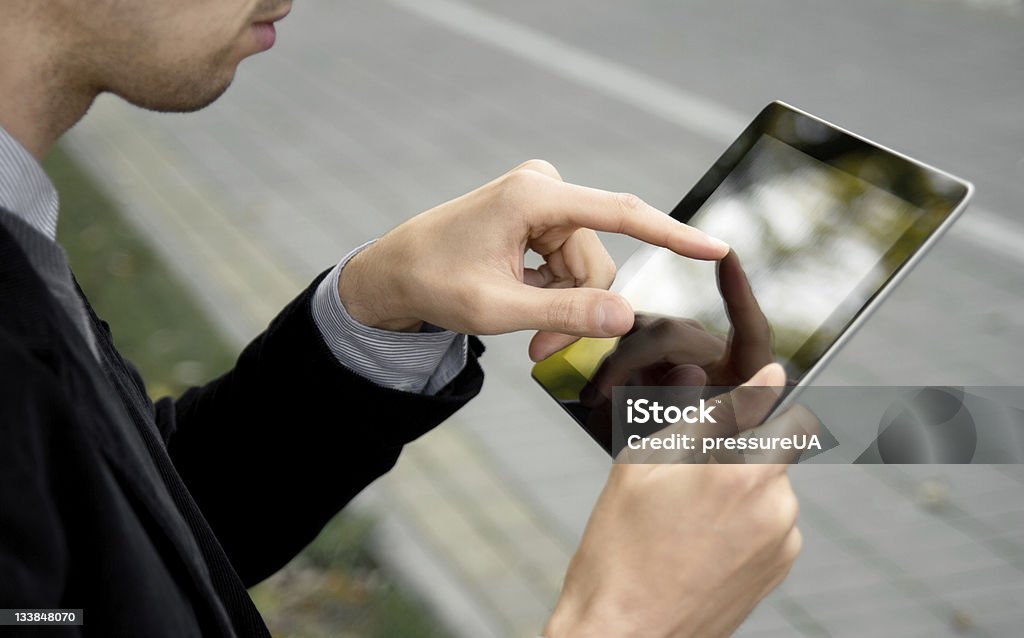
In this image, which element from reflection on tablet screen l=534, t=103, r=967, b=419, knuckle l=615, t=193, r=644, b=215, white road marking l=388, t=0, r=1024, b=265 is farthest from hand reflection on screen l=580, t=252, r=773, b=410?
white road marking l=388, t=0, r=1024, b=265

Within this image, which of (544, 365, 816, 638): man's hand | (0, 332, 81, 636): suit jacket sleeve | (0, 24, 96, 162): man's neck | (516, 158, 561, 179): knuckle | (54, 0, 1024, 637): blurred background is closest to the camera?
(0, 332, 81, 636): suit jacket sleeve

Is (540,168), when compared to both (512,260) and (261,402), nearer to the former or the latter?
(512,260)

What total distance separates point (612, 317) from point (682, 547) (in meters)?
A: 0.39

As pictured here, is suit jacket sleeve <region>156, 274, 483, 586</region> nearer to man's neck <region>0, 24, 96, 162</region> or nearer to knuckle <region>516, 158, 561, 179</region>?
knuckle <region>516, 158, 561, 179</region>

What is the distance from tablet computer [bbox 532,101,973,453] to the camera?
1.34m

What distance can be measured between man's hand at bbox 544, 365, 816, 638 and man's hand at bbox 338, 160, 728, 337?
0.34 meters

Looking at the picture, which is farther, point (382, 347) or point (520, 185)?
point (382, 347)

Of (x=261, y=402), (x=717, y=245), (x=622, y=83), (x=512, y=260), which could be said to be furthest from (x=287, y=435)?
(x=622, y=83)

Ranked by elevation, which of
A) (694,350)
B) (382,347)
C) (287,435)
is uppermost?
(694,350)

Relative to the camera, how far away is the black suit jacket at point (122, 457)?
927 millimetres

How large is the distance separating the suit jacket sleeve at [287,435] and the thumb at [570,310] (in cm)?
28

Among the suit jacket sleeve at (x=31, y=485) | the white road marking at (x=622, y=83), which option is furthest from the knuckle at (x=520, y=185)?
the white road marking at (x=622, y=83)

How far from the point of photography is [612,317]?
1435 mm

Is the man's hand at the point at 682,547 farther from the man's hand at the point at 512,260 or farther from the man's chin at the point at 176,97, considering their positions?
the man's chin at the point at 176,97
